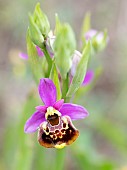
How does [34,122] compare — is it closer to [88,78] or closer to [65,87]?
[65,87]

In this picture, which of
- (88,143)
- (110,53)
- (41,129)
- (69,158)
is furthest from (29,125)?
(110,53)

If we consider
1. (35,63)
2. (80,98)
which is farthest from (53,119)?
(80,98)

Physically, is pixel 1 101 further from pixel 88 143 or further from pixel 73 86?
pixel 73 86

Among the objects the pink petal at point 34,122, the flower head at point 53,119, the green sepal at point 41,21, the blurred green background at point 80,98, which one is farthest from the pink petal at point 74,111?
the blurred green background at point 80,98

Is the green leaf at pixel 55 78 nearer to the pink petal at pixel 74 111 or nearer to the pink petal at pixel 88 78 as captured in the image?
the pink petal at pixel 74 111

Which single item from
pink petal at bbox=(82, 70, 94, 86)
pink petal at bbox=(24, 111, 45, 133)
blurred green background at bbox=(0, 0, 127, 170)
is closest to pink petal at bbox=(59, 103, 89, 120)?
pink petal at bbox=(24, 111, 45, 133)

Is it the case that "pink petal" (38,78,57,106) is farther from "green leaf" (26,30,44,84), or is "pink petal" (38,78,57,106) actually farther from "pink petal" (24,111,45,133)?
"green leaf" (26,30,44,84)

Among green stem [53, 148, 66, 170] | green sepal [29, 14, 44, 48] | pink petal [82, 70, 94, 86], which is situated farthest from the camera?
pink petal [82, 70, 94, 86]
